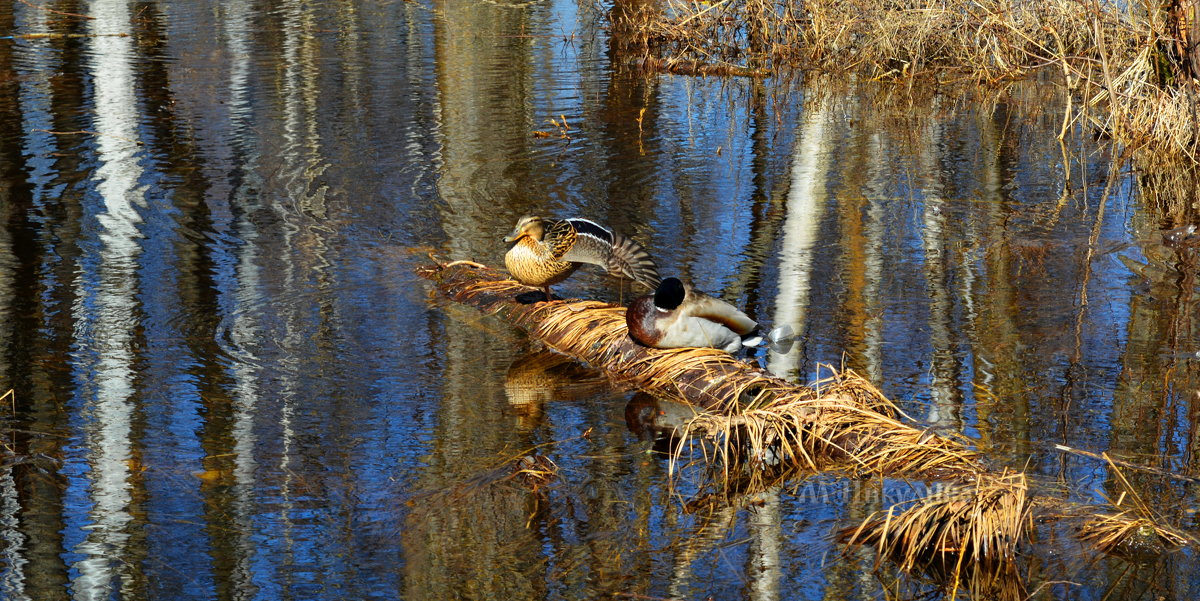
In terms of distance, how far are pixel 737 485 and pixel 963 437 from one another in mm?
1079

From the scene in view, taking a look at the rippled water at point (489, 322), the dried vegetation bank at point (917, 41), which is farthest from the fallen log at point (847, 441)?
the dried vegetation bank at point (917, 41)

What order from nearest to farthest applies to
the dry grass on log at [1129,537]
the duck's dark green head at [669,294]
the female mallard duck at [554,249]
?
the dry grass on log at [1129,537] < the duck's dark green head at [669,294] < the female mallard duck at [554,249]

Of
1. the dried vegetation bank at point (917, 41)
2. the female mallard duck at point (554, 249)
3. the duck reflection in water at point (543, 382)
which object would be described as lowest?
the duck reflection in water at point (543, 382)

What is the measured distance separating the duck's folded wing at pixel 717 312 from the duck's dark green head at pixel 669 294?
0.05m

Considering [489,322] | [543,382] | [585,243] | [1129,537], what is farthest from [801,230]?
[1129,537]

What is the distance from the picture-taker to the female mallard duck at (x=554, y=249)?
704 cm

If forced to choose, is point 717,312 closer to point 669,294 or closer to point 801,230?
point 669,294

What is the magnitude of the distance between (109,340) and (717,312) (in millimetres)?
3109

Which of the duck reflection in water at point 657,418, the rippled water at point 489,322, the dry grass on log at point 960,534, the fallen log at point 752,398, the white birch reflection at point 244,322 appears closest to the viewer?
the dry grass on log at point 960,534

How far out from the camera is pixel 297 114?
13.1m

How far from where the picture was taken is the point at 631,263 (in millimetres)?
7352

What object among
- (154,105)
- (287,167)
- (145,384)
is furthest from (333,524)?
(154,105)

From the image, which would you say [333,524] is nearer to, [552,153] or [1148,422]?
[1148,422]

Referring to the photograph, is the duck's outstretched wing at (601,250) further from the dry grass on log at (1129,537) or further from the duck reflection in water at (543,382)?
the dry grass on log at (1129,537)
